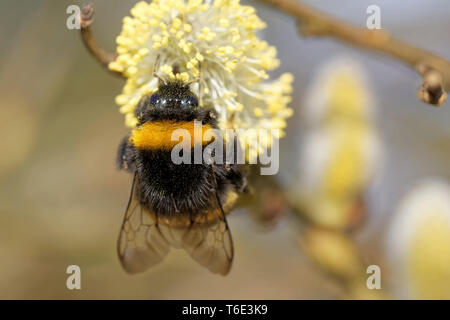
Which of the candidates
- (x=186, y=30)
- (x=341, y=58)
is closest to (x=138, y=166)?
(x=186, y=30)

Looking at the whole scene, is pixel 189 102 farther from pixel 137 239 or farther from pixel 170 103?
pixel 137 239

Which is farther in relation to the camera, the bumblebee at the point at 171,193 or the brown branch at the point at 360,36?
the brown branch at the point at 360,36

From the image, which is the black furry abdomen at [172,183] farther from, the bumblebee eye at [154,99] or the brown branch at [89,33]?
the brown branch at [89,33]

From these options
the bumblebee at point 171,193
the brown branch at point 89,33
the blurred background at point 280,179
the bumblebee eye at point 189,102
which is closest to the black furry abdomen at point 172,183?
the bumblebee at point 171,193

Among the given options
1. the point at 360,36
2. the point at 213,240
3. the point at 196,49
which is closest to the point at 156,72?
the point at 196,49

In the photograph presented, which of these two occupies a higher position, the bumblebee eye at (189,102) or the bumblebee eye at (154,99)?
the bumblebee eye at (154,99)

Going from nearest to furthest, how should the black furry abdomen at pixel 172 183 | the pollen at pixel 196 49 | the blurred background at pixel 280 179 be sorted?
the black furry abdomen at pixel 172 183
the pollen at pixel 196 49
the blurred background at pixel 280 179
